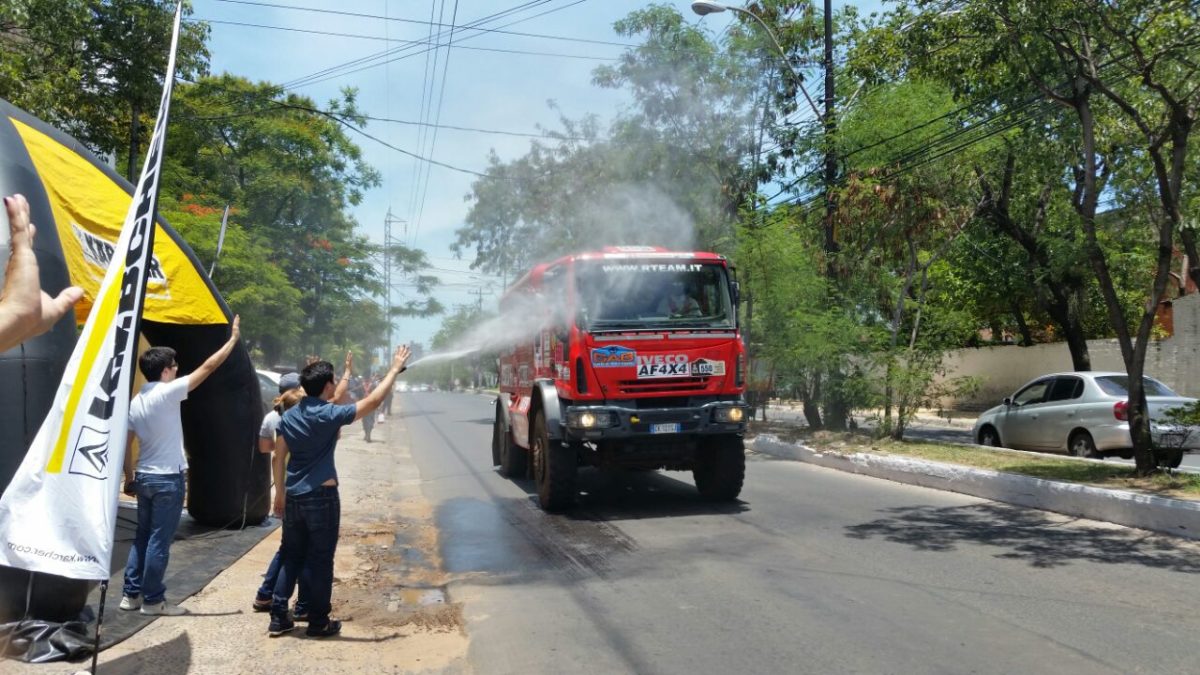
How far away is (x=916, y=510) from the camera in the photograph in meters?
9.45

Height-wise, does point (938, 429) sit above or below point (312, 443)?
below

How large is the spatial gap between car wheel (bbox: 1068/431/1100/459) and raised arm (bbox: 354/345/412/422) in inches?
452

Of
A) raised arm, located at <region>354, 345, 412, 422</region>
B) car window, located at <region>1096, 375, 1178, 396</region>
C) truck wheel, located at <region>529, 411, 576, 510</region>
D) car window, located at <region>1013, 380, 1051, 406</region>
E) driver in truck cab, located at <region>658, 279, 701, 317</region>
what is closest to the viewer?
raised arm, located at <region>354, 345, 412, 422</region>

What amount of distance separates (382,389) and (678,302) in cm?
519

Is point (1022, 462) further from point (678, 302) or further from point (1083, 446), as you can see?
point (678, 302)

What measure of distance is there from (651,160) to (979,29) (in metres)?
12.3

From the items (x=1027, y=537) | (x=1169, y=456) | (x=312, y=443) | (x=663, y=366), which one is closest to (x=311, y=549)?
(x=312, y=443)

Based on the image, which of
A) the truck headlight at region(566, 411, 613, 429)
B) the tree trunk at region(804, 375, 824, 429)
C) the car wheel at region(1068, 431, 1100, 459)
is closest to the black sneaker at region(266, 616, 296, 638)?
the truck headlight at region(566, 411, 613, 429)

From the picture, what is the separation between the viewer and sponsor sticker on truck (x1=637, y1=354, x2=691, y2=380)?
9.20 meters

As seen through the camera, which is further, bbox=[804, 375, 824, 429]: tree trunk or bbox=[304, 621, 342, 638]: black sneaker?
bbox=[804, 375, 824, 429]: tree trunk

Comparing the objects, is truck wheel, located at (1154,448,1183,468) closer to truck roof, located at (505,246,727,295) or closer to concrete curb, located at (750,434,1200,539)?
concrete curb, located at (750,434,1200,539)

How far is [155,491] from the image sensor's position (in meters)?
5.57

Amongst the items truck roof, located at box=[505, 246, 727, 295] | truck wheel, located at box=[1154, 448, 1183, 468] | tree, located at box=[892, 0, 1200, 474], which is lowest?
A: truck wheel, located at box=[1154, 448, 1183, 468]

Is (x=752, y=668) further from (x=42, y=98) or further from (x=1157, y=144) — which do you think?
(x=42, y=98)
